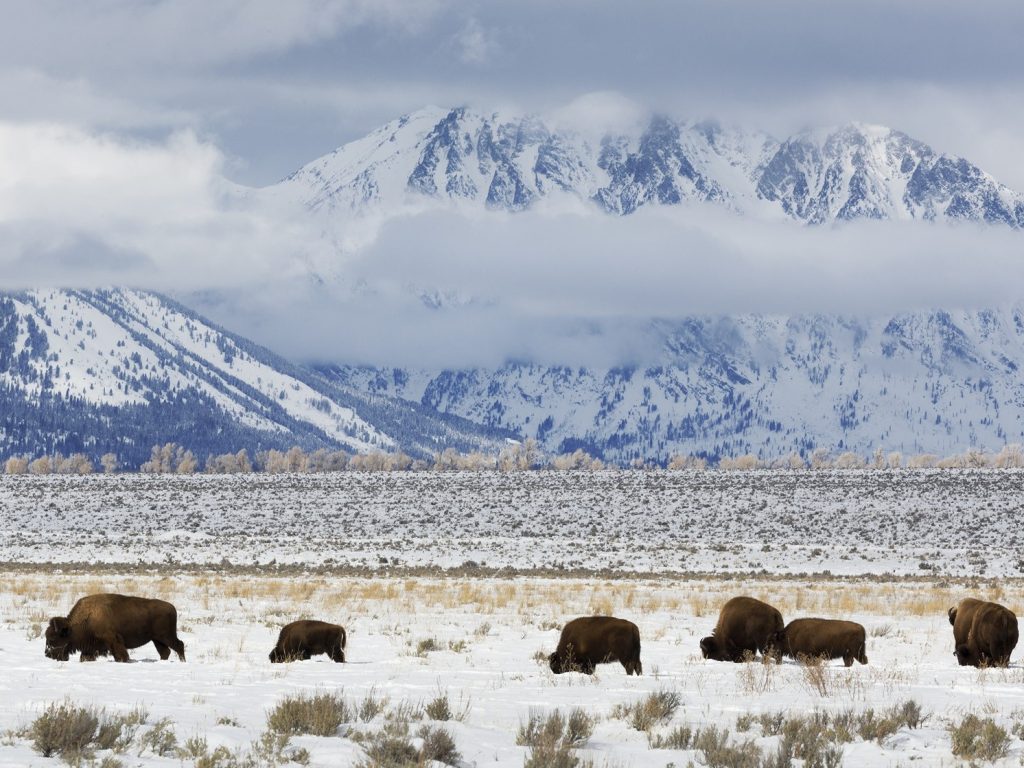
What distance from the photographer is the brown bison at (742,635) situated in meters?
18.4

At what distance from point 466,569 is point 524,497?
4158 centimetres

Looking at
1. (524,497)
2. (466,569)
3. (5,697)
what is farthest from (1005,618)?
(524,497)

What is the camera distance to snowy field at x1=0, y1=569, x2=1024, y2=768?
1101cm

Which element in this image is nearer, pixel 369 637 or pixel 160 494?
pixel 369 637

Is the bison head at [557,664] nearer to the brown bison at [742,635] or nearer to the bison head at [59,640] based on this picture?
the brown bison at [742,635]

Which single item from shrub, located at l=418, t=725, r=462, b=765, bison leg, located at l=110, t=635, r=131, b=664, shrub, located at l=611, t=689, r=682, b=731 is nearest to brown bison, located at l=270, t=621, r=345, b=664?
bison leg, located at l=110, t=635, r=131, b=664

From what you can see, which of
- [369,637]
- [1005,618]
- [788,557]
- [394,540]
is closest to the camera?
[1005,618]

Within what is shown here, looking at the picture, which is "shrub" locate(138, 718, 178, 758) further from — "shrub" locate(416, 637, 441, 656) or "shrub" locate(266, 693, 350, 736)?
"shrub" locate(416, 637, 441, 656)

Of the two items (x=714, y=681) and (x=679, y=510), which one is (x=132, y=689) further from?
(x=679, y=510)

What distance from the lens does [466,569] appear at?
170 ft

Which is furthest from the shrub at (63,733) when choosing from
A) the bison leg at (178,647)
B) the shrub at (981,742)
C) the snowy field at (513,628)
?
the shrub at (981,742)

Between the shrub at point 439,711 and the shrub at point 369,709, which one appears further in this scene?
the shrub at point 439,711

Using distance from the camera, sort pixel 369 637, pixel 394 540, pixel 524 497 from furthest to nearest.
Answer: pixel 524 497 → pixel 394 540 → pixel 369 637

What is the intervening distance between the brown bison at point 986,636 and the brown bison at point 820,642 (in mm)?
1293
